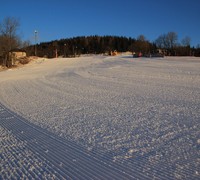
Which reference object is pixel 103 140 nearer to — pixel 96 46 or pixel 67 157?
pixel 67 157

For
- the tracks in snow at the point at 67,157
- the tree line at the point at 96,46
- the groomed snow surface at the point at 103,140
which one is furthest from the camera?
the tree line at the point at 96,46

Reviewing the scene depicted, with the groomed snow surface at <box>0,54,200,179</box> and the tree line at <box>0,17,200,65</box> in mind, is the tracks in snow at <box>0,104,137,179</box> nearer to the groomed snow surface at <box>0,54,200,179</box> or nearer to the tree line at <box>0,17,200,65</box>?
the groomed snow surface at <box>0,54,200,179</box>

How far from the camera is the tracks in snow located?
4.46m

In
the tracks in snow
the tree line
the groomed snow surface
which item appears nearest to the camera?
the tracks in snow

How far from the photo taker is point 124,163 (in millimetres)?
4793

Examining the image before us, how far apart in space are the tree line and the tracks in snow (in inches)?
2028

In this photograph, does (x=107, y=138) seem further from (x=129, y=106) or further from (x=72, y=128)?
(x=129, y=106)

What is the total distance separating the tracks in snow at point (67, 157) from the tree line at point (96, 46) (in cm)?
5152

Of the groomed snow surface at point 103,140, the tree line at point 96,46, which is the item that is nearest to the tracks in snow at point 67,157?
the groomed snow surface at point 103,140

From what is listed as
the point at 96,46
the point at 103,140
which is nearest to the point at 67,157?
the point at 103,140

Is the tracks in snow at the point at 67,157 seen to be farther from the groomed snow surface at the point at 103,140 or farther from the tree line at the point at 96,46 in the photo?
the tree line at the point at 96,46

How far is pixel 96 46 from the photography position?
144 m

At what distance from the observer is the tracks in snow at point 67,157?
446cm

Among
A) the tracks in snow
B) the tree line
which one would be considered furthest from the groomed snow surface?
the tree line
